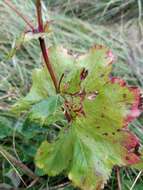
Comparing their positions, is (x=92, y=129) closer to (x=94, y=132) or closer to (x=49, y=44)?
(x=94, y=132)

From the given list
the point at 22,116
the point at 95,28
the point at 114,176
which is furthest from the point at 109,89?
the point at 95,28

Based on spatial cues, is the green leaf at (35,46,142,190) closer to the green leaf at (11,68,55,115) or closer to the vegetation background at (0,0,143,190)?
the green leaf at (11,68,55,115)

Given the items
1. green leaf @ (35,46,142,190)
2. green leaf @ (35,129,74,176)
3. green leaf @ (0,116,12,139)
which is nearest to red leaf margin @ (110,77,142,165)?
green leaf @ (35,46,142,190)

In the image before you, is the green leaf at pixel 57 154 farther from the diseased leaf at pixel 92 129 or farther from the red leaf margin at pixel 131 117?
the red leaf margin at pixel 131 117

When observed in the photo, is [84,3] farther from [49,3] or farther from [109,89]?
[109,89]

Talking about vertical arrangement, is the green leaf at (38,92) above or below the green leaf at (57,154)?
above


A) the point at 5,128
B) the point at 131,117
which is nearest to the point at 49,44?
the point at 5,128

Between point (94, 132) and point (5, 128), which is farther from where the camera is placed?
point (5, 128)

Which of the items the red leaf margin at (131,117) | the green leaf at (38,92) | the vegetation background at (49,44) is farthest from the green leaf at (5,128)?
the red leaf margin at (131,117)
